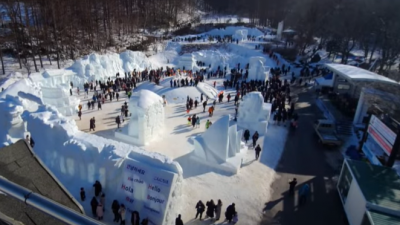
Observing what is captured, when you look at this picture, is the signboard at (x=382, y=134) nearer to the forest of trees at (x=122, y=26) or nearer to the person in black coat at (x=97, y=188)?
the person in black coat at (x=97, y=188)

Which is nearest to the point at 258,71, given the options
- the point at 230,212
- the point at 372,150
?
the point at 372,150

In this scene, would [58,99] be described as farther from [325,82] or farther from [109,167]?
[325,82]

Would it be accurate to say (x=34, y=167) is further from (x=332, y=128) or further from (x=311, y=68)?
(x=311, y=68)

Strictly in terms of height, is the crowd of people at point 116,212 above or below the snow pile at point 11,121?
below

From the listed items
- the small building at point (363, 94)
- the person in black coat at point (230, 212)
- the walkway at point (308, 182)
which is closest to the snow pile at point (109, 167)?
the person in black coat at point (230, 212)

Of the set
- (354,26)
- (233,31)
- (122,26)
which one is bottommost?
(122,26)

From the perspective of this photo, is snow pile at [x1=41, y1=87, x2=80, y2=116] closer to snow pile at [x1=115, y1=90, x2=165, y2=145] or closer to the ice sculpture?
snow pile at [x1=115, y1=90, x2=165, y2=145]
